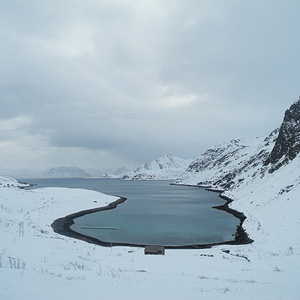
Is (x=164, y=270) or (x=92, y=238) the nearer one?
(x=164, y=270)

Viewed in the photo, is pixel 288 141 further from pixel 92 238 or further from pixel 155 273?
pixel 155 273

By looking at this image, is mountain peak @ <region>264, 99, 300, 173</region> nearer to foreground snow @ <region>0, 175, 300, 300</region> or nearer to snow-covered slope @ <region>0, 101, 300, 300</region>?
snow-covered slope @ <region>0, 101, 300, 300</region>

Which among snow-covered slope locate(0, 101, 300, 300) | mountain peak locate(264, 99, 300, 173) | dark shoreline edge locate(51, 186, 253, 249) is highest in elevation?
mountain peak locate(264, 99, 300, 173)

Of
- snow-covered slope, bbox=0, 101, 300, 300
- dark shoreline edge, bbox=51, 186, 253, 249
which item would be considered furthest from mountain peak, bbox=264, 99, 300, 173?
snow-covered slope, bbox=0, 101, 300, 300

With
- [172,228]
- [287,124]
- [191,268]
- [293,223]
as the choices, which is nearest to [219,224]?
[172,228]

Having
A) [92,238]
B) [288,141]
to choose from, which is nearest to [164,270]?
[92,238]

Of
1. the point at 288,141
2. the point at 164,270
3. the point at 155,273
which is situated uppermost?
the point at 288,141

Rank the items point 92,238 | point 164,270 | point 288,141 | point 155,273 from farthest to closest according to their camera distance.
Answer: point 288,141 < point 92,238 < point 164,270 < point 155,273

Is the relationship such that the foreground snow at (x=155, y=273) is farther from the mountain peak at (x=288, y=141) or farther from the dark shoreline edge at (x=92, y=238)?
the mountain peak at (x=288, y=141)

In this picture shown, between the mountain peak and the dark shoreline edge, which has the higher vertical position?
the mountain peak

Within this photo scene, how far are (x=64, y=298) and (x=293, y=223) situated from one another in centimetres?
2584

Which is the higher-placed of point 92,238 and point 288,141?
point 288,141

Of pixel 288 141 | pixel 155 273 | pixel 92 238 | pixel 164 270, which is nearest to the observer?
pixel 155 273

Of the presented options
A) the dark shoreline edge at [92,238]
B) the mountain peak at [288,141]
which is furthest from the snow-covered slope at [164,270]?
the mountain peak at [288,141]
